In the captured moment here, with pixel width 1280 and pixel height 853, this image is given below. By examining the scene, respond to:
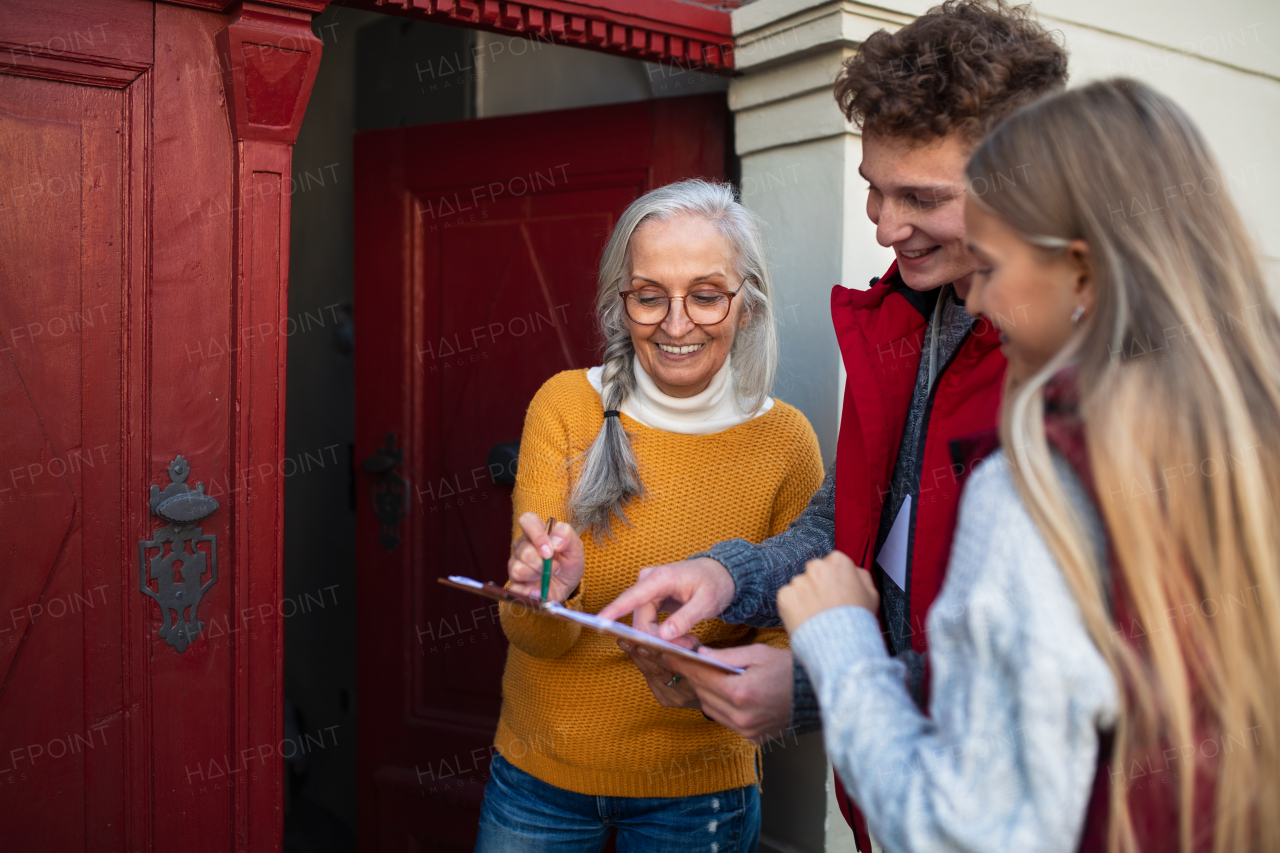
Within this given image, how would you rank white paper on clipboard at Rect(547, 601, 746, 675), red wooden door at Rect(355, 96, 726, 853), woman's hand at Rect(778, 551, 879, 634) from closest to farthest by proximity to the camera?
woman's hand at Rect(778, 551, 879, 634)
white paper on clipboard at Rect(547, 601, 746, 675)
red wooden door at Rect(355, 96, 726, 853)

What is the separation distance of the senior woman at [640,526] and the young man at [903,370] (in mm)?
244

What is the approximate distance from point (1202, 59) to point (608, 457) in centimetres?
266

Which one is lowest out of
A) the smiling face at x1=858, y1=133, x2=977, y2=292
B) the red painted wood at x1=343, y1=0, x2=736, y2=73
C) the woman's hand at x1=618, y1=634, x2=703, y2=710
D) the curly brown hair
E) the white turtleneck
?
the woman's hand at x1=618, y1=634, x2=703, y2=710

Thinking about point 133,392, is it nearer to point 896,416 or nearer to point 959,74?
point 896,416

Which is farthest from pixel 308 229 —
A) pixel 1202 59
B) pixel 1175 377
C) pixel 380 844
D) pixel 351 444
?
pixel 1175 377

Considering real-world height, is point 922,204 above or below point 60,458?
above

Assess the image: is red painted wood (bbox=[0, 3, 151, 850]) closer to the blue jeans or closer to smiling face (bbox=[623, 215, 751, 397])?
the blue jeans

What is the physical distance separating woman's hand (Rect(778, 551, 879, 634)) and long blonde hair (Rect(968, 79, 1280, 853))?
319 millimetres

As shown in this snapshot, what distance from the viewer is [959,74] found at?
1.35 metres

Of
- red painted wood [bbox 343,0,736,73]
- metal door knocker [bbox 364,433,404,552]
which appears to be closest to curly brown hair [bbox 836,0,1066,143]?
red painted wood [bbox 343,0,736,73]

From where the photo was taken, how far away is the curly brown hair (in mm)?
1351

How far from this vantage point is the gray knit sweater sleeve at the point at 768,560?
5.38 feet

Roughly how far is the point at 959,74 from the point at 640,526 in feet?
3.33

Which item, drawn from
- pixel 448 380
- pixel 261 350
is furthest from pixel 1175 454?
pixel 448 380
